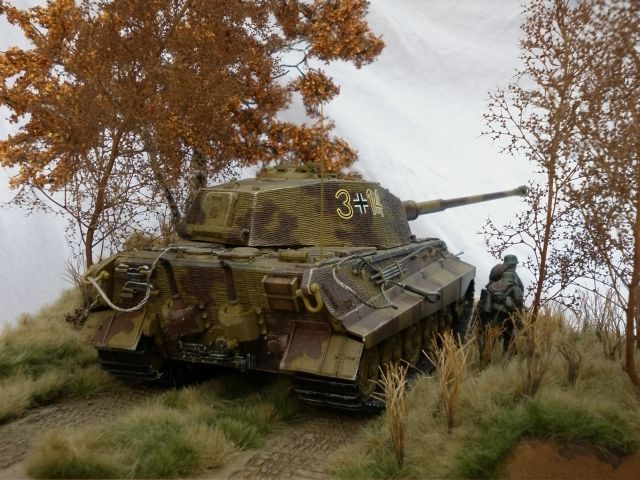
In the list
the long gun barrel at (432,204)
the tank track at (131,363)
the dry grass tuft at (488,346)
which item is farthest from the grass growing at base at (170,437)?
the long gun barrel at (432,204)

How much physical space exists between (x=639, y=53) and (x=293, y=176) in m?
4.52

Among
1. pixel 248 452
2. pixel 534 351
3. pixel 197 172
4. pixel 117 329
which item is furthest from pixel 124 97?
pixel 534 351

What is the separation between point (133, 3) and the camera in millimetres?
8539

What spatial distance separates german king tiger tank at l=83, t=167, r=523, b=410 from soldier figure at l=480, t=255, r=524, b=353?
52 centimetres

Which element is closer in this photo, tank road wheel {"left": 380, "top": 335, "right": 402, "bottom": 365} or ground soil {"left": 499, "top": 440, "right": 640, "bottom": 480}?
ground soil {"left": 499, "top": 440, "right": 640, "bottom": 480}

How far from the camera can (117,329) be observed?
718cm

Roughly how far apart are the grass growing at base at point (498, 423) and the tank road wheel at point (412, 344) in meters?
1.23

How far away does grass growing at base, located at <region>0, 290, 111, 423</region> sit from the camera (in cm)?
709

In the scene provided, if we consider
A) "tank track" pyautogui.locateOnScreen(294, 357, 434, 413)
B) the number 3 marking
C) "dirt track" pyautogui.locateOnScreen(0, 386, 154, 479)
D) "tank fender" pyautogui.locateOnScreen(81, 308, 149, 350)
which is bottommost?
"dirt track" pyautogui.locateOnScreen(0, 386, 154, 479)

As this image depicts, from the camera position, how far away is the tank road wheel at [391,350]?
22.9ft

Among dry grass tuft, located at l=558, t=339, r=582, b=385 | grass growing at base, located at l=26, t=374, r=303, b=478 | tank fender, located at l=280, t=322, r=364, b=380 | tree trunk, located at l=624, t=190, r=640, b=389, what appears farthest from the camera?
tank fender, located at l=280, t=322, r=364, b=380

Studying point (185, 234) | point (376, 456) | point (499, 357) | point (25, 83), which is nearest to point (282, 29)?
point (25, 83)

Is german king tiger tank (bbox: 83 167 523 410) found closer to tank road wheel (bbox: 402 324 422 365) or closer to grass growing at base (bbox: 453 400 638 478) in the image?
tank road wheel (bbox: 402 324 422 365)

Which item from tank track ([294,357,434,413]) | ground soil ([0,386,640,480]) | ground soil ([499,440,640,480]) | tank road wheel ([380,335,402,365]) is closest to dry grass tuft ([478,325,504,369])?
tank road wheel ([380,335,402,365])
